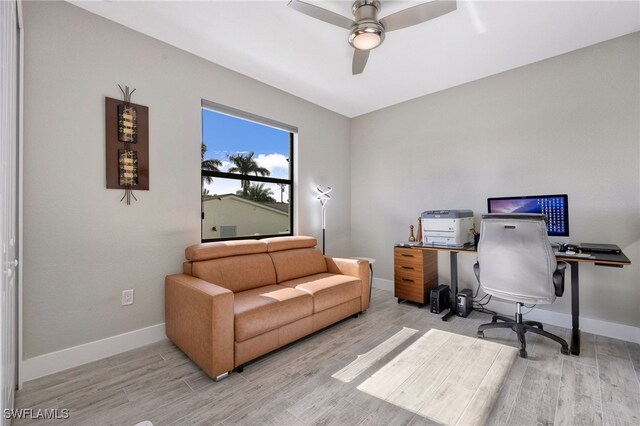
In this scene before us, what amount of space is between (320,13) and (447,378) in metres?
2.75

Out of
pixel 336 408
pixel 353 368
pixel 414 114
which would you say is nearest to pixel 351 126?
pixel 414 114

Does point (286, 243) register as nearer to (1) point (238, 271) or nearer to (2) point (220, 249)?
(1) point (238, 271)

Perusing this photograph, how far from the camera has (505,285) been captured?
2.38 m

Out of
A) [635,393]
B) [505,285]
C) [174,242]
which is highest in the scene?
[174,242]

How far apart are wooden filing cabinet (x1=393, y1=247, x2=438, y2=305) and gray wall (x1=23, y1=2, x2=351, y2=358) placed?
8.03 feet

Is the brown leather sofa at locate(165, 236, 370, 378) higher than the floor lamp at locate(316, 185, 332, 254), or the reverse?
the floor lamp at locate(316, 185, 332, 254)

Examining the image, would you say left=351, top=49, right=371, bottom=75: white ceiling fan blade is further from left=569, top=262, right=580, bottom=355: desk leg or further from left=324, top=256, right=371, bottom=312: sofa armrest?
left=569, top=262, right=580, bottom=355: desk leg

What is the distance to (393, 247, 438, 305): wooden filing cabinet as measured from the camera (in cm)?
336

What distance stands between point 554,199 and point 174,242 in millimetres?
3656

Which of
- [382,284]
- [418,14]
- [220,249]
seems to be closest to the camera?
[418,14]

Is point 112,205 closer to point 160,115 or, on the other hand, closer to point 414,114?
point 160,115

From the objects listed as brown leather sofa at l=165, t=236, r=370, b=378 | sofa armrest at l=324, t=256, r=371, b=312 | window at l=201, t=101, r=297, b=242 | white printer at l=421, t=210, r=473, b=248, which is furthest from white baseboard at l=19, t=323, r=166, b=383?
white printer at l=421, t=210, r=473, b=248

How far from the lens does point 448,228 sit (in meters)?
3.09

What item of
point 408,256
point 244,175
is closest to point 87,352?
point 244,175
